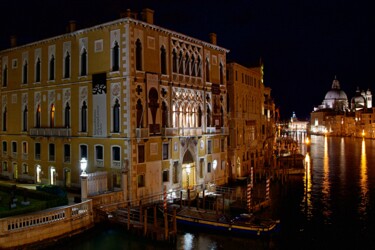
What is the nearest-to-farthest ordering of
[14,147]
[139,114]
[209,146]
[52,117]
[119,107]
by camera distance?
[119,107] → [139,114] → [52,117] → [209,146] → [14,147]

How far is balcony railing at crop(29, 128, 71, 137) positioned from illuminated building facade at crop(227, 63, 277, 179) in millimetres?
17336

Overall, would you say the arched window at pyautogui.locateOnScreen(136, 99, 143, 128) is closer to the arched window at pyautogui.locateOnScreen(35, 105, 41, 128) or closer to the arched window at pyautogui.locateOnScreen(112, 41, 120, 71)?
the arched window at pyautogui.locateOnScreen(112, 41, 120, 71)

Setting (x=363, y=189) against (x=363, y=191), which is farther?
(x=363, y=189)

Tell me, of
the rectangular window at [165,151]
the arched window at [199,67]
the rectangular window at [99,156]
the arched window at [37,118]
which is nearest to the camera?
the rectangular window at [99,156]

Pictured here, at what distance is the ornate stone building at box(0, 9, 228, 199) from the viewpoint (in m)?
27.2

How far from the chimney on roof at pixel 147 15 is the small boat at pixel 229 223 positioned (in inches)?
546

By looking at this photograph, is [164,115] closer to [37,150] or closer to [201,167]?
[201,167]

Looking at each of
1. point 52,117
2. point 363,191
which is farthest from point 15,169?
point 363,191

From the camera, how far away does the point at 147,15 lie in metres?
28.7

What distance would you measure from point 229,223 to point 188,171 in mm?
7834

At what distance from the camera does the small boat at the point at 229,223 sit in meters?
23.9

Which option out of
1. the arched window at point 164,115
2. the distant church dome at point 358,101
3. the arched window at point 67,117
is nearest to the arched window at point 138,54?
the arched window at point 164,115

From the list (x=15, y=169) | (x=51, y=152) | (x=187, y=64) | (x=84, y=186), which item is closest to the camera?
(x=84, y=186)

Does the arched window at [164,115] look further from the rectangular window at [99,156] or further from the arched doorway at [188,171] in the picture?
the rectangular window at [99,156]
